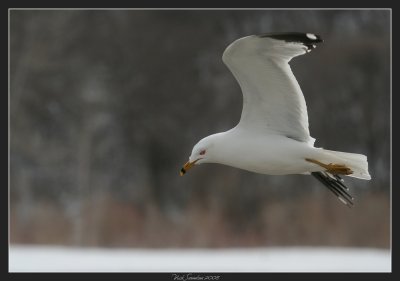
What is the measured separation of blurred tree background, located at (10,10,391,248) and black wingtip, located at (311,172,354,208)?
25.1 feet

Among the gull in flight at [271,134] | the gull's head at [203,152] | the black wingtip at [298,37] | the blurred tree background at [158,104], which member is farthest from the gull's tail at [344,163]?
the blurred tree background at [158,104]

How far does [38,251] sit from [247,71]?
5269 millimetres

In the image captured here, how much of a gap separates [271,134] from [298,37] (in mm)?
910

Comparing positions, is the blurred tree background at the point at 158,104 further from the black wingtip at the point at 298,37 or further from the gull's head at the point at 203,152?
the black wingtip at the point at 298,37

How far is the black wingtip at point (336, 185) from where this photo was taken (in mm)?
7785

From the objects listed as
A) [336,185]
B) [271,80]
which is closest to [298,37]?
[271,80]

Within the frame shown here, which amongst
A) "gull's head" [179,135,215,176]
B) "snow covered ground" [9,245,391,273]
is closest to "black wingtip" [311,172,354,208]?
"gull's head" [179,135,215,176]

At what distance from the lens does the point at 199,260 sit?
10.4 meters

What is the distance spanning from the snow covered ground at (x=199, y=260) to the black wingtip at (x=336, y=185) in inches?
78.3

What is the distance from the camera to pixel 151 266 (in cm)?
998

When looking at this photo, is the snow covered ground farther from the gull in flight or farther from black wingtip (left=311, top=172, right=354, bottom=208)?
the gull in flight

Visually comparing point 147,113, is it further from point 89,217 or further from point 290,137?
point 290,137

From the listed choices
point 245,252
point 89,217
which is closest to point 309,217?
point 245,252

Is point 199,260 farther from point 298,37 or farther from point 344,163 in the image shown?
point 298,37
